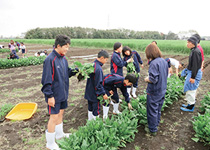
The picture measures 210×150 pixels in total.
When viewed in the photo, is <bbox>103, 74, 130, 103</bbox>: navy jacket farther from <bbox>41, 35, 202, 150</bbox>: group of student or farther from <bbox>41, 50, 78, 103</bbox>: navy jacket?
<bbox>41, 50, 78, 103</bbox>: navy jacket

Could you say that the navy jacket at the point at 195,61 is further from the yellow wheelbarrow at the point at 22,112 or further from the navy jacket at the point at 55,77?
the yellow wheelbarrow at the point at 22,112

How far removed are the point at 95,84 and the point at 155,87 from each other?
1207mm

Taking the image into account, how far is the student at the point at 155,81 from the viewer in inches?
114

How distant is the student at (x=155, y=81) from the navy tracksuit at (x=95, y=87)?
36.6 inches

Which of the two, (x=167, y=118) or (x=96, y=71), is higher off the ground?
(x=96, y=71)

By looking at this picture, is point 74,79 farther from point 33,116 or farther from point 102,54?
point 102,54

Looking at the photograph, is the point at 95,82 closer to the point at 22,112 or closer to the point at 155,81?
the point at 155,81

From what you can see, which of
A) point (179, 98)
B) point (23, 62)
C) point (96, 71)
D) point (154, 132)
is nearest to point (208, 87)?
point (179, 98)

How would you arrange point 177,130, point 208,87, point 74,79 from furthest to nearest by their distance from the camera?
1. point 74,79
2. point 208,87
3. point 177,130

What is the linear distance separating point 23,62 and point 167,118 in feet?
33.9

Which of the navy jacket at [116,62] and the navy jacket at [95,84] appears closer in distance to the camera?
the navy jacket at [95,84]

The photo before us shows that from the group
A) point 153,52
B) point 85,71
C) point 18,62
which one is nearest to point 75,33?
point 18,62

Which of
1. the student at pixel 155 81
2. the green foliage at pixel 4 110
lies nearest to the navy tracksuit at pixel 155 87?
the student at pixel 155 81

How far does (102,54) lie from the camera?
3.15 m
